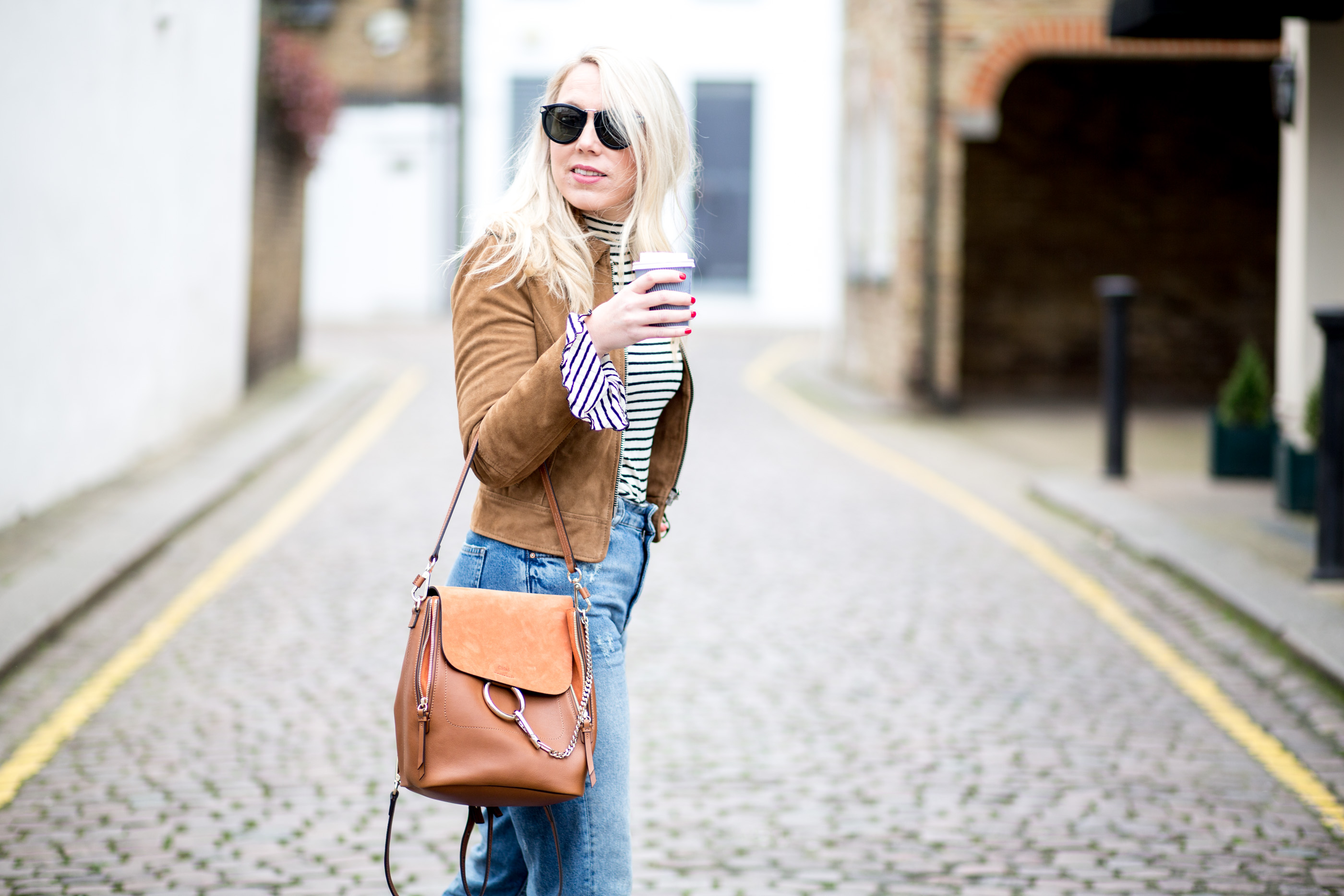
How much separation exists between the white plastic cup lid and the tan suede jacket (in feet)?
0.63

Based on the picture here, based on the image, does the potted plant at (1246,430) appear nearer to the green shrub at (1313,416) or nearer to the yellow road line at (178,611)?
the green shrub at (1313,416)

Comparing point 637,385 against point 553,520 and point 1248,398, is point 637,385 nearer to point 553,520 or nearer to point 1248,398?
point 553,520

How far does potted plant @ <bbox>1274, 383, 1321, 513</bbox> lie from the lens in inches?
348

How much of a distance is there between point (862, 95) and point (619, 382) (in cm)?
1604

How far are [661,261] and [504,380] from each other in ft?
1.12

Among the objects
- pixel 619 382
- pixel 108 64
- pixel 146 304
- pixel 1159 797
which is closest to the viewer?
pixel 619 382

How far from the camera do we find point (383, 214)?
1118 inches

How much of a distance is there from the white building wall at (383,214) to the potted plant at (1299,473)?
20.2 meters

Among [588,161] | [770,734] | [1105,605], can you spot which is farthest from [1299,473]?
[588,161]

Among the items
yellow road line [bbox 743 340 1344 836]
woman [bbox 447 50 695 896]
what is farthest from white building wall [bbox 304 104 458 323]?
woman [bbox 447 50 695 896]

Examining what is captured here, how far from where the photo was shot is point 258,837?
168 inches

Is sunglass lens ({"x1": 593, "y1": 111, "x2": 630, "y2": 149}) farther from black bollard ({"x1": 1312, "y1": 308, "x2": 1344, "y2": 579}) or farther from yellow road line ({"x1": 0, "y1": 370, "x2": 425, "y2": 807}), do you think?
black bollard ({"x1": 1312, "y1": 308, "x2": 1344, "y2": 579})

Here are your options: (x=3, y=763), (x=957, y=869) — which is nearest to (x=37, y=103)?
(x=3, y=763)

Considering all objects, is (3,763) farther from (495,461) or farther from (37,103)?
(37,103)
